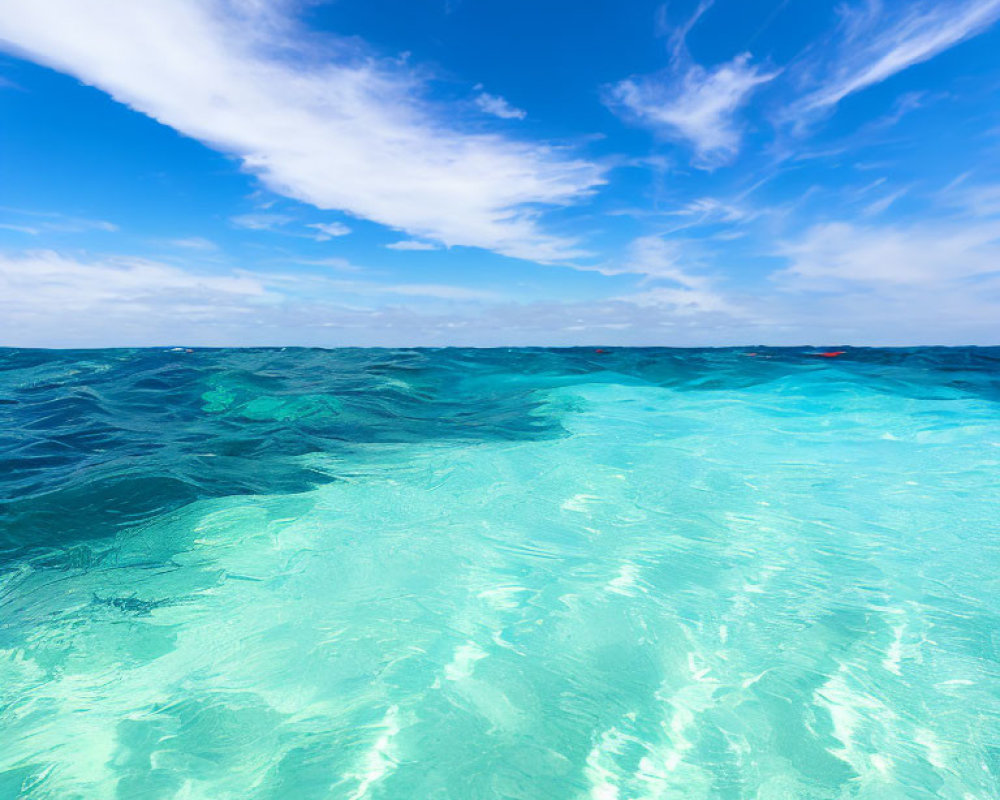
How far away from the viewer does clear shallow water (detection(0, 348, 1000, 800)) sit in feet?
7.22

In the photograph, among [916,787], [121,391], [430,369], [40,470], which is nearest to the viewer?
[916,787]

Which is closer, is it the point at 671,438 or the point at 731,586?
the point at 731,586

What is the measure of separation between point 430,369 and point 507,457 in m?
11.3

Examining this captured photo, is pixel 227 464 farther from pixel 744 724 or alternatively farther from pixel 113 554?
pixel 744 724

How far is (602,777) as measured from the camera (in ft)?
7.02

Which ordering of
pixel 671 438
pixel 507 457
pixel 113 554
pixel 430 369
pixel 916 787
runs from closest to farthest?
pixel 916 787
pixel 113 554
pixel 507 457
pixel 671 438
pixel 430 369

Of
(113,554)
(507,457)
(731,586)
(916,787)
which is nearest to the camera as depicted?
(916,787)

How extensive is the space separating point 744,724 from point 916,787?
0.62 m

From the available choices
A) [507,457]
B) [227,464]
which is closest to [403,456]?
[507,457]

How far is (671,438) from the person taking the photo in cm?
824

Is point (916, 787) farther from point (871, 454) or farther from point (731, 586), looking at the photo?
point (871, 454)

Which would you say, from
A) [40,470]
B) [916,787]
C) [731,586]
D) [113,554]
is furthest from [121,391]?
[916,787]

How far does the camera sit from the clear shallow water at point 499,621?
220 centimetres

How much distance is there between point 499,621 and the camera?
3260 mm
